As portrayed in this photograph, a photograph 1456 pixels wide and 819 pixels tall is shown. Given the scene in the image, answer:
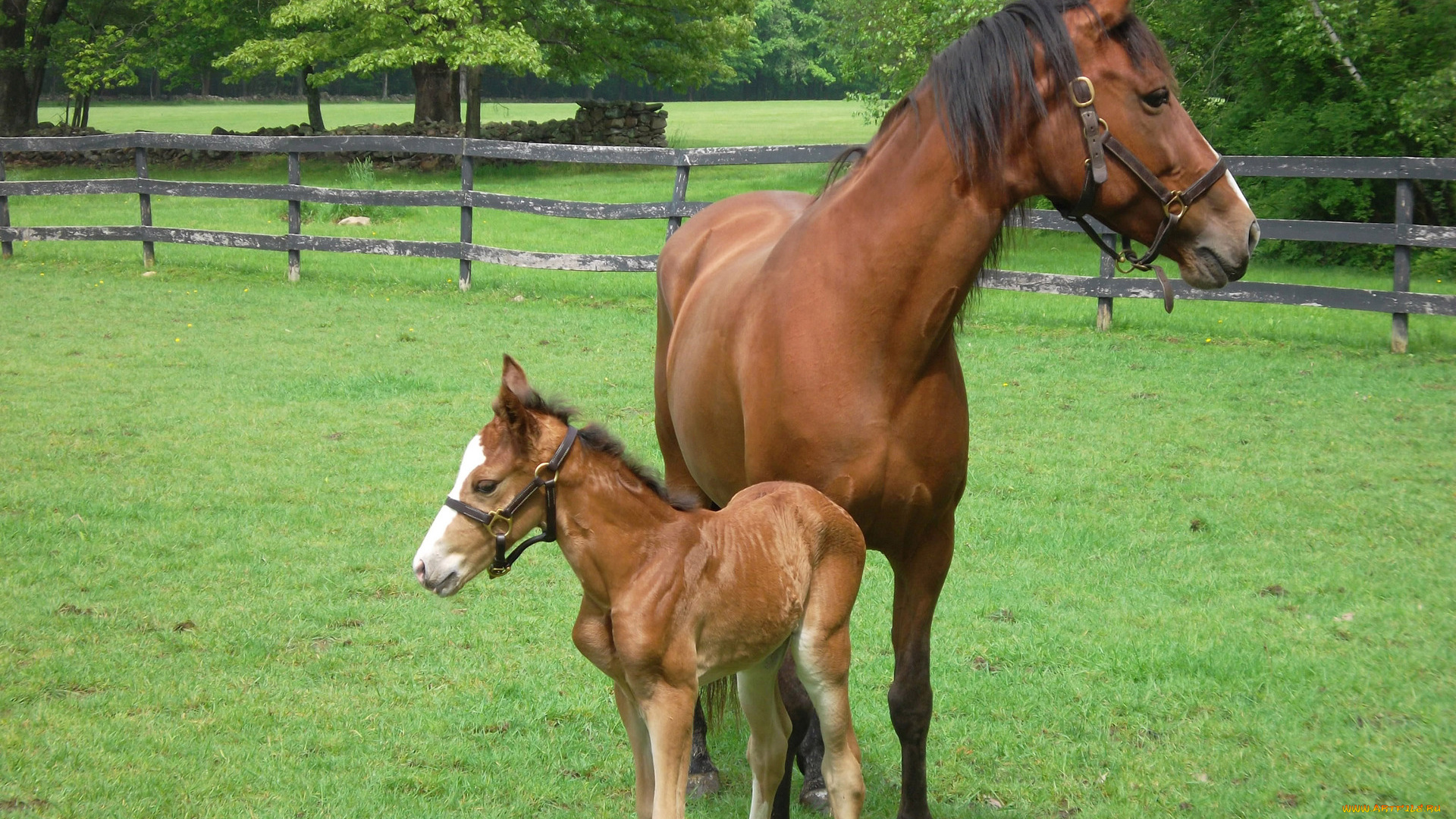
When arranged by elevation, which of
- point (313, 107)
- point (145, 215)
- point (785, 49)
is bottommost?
point (145, 215)

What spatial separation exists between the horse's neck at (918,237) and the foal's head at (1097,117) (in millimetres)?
64

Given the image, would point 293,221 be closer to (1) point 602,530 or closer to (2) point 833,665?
(1) point 602,530

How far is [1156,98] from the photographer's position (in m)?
2.91

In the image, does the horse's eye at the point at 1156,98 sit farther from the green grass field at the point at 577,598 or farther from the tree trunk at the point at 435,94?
the tree trunk at the point at 435,94

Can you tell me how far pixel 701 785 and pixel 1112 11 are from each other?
2.62 metres

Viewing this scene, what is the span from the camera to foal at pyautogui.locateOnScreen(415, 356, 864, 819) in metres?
2.67

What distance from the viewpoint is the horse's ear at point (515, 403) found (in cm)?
260

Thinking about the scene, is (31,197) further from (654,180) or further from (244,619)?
(244,619)

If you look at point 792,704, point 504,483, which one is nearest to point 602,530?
point 504,483

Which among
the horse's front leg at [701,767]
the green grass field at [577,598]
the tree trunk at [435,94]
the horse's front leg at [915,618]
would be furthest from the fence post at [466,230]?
the tree trunk at [435,94]

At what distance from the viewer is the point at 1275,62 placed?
15.3 meters

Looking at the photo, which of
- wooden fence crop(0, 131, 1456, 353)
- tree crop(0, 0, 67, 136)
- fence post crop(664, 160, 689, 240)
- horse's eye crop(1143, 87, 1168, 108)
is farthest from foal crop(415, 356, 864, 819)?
tree crop(0, 0, 67, 136)

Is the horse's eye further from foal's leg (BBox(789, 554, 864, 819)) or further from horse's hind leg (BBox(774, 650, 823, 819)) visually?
horse's hind leg (BBox(774, 650, 823, 819))

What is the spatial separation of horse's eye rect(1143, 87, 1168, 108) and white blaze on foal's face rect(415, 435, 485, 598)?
1.84m
